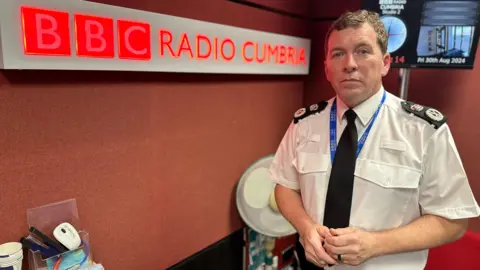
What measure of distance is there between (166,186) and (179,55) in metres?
0.67

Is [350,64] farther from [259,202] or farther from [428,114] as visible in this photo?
[259,202]

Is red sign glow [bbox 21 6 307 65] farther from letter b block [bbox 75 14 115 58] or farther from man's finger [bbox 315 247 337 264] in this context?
man's finger [bbox 315 247 337 264]

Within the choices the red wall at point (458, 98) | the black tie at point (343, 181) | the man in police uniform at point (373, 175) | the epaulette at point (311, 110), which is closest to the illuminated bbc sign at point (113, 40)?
the epaulette at point (311, 110)

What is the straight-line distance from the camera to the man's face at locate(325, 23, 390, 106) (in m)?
1.22

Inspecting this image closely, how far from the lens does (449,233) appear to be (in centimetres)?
120

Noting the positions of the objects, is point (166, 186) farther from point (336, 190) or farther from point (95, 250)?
point (336, 190)

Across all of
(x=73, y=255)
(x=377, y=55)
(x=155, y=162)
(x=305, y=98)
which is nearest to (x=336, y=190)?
(x=377, y=55)

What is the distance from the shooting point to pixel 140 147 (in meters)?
1.70

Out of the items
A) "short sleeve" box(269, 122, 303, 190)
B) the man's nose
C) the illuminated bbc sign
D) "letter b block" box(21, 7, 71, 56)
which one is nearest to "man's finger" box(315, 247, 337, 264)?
"short sleeve" box(269, 122, 303, 190)

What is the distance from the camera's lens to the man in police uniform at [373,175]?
3.86ft

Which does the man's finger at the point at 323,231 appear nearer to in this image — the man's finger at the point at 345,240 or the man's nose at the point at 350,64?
the man's finger at the point at 345,240

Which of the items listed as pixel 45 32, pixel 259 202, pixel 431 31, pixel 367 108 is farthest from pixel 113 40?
pixel 431 31

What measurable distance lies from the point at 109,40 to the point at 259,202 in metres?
1.32

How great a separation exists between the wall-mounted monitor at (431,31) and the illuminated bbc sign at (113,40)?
0.81m
